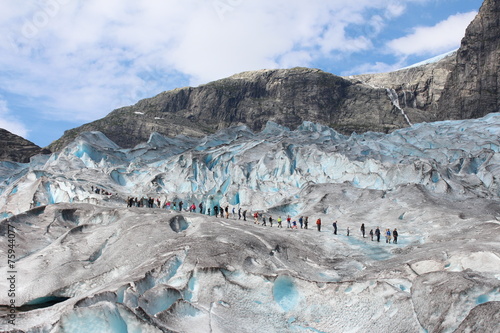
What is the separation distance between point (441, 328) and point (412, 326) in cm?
93

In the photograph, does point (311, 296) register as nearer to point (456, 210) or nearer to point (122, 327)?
point (122, 327)

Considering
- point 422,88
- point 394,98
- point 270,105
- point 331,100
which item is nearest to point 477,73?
point 422,88

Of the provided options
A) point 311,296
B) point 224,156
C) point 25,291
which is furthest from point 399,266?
point 224,156

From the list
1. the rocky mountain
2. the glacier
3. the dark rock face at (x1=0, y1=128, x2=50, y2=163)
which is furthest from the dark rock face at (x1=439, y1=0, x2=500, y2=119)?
the dark rock face at (x1=0, y1=128, x2=50, y2=163)

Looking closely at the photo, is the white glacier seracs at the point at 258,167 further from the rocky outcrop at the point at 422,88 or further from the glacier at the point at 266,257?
the rocky outcrop at the point at 422,88

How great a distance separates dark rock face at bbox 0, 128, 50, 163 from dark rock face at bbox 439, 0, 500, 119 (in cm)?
8212

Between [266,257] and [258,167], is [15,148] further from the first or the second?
[266,257]

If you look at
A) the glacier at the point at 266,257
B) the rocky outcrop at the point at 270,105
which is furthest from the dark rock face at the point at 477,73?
the glacier at the point at 266,257

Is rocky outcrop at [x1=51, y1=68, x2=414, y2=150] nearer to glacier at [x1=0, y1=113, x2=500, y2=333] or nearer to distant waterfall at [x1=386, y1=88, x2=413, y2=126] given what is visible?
distant waterfall at [x1=386, y1=88, x2=413, y2=126]

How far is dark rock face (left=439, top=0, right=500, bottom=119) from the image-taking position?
104 metres

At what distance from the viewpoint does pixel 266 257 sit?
19.7 metres

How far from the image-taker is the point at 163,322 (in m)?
13.1

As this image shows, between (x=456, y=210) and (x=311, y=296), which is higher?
(x=456, y=210)

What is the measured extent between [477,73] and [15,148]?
90594 millimetres
